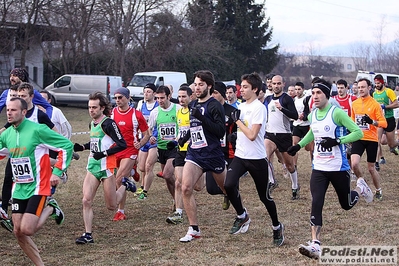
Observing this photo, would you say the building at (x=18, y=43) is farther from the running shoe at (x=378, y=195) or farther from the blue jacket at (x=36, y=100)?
the running shoe at (x=378, y=195)

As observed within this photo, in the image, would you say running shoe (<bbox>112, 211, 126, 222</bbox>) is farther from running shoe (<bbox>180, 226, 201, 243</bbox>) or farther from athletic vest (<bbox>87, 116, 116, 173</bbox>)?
running shoe (<bbox>180, 226, 201, 243</bbox>)

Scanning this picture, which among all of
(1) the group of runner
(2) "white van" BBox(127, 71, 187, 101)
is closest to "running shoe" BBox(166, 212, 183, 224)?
(1) the group of runner

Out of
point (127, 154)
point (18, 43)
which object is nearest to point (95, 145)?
point (127, 154)

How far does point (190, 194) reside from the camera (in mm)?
7348

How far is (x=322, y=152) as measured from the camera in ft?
21.8

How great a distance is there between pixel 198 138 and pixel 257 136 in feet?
2.59

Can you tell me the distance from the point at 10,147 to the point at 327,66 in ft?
232

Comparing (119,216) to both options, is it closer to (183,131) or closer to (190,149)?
(183,131)

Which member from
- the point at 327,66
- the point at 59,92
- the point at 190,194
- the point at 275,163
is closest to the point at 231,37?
the point at 59,92

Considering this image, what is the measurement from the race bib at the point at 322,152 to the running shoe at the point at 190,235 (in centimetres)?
183

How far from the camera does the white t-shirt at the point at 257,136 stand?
6988mm

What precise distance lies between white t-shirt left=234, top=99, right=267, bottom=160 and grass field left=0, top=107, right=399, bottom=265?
1.08 metres

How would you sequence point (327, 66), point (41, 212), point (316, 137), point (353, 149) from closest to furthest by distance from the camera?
1. point (41, 212)
2. point (316, 137)
3. point (353, 149)
4. point (327, 66)

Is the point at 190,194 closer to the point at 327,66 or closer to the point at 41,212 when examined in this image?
the point at 41,212
